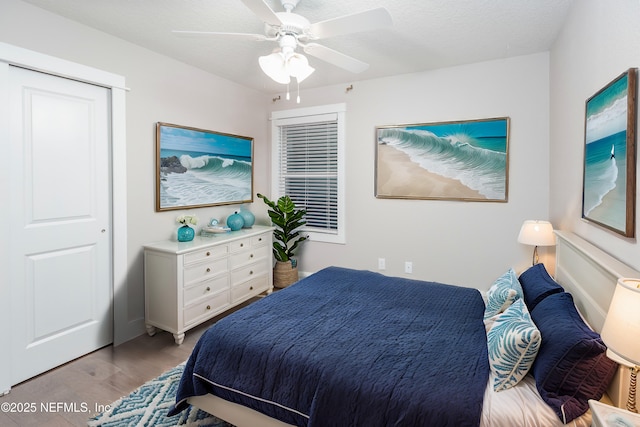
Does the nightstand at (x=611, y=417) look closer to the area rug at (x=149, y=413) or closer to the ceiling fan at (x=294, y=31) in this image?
the area rug at (x=149, y=413)

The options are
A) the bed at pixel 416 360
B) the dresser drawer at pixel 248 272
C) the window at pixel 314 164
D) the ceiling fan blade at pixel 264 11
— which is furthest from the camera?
the window at pixel 314 164

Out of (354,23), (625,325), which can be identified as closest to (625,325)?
(625,325)

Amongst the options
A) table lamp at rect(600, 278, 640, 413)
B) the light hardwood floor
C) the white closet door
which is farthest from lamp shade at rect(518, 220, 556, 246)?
the white closet door

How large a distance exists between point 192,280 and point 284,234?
5.01 feet

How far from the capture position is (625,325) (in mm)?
975

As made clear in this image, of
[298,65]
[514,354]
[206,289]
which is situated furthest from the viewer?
[206,289]

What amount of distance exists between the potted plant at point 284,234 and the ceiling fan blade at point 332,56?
79.9 inches

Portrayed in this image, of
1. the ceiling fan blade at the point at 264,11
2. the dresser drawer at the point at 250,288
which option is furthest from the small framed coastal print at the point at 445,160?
the ceiling fan blade at the point at 264,11

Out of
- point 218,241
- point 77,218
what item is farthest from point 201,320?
point 77,218

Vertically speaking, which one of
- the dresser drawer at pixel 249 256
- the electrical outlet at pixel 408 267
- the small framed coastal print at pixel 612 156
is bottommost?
the electrical outlet at pixel 408 267

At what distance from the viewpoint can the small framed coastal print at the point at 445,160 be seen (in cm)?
337

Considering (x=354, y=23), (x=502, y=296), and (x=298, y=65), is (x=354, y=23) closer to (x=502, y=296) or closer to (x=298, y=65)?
(x=298, y=65)

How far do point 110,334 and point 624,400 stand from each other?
3287 millimetres

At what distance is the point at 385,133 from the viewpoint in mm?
3885
